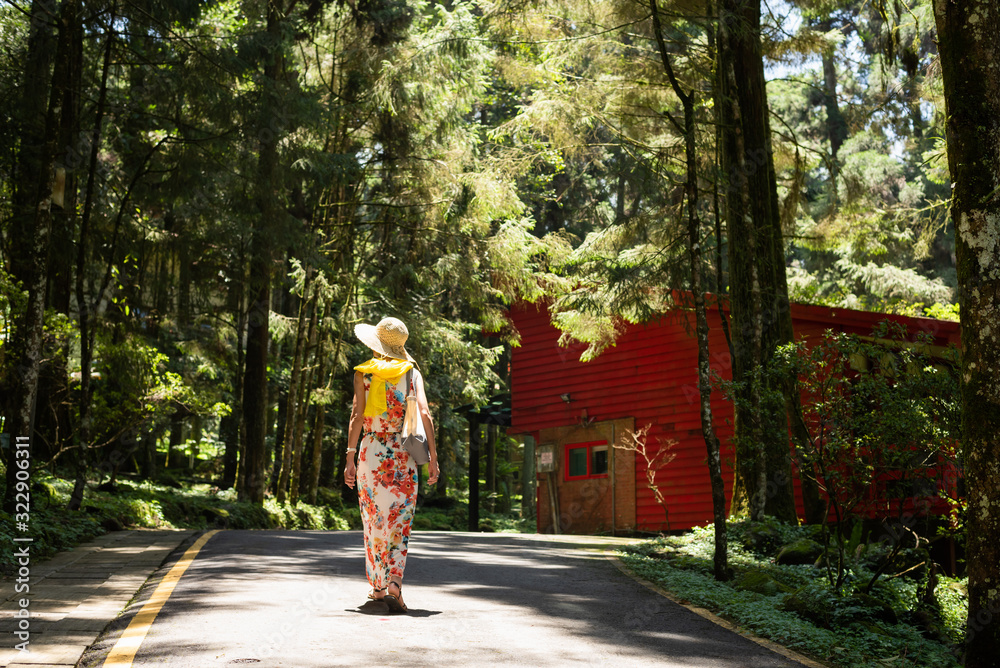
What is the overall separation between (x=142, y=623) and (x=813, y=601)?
17.7 feet

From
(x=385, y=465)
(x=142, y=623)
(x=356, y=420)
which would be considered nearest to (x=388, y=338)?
(x=356, y=420)

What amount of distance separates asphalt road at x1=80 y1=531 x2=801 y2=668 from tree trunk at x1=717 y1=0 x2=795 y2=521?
365 centimetres

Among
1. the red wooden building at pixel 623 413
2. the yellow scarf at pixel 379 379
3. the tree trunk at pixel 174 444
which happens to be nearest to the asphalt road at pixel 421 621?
the yellow scarf at pixel 379 379

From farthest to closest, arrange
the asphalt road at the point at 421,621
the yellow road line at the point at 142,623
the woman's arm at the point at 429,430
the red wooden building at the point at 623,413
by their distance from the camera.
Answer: the red wooden building at the point at 623,413, the woman's arm at the point at 429,430, the asphalt road at the point at 421,621, the yellow road line at the point at 142,623

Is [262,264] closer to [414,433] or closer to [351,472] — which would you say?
[351,472]

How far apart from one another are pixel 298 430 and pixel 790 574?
533 inches

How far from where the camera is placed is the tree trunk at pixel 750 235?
12914 millimetres

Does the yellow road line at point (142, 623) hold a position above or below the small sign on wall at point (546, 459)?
below

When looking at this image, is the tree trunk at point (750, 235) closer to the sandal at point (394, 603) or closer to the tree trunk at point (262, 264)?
the sandal at point (394, 603)

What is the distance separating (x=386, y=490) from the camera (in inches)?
264

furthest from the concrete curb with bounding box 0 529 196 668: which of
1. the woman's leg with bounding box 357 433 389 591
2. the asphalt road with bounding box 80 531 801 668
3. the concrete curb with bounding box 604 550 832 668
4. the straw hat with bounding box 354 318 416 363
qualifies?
the concrete curb with bounding box 604 550 832 668

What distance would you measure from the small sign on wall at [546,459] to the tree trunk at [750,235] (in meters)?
9.90

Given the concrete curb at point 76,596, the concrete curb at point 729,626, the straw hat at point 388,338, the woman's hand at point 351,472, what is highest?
the straw hat at point 388,338

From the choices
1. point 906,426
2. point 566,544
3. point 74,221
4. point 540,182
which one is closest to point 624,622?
point 906,426
